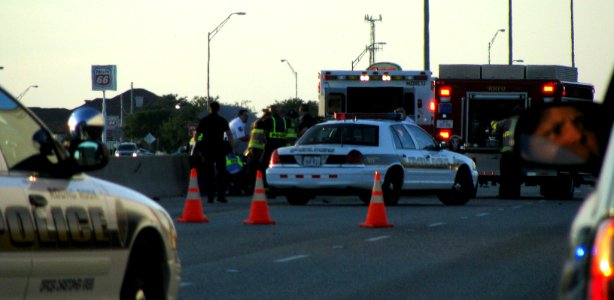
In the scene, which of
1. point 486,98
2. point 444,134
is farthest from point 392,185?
→ point 486,98

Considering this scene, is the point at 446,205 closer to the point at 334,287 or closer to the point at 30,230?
the point at 334,287

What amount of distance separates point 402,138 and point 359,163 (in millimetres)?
1251

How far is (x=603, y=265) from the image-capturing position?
339 centimetres

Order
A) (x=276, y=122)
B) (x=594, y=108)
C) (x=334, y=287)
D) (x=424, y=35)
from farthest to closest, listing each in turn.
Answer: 1. (x=424, y=35)
2. (x=276, y=122)
3. (x=334, y=287)
4. (x=594, y=108)

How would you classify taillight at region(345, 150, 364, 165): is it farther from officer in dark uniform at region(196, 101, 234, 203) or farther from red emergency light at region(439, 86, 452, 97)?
red emergency light at region(439, 86, 452, 97)

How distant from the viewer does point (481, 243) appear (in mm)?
15695

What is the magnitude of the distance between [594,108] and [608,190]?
2.06 feet

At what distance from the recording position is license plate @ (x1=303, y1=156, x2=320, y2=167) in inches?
913

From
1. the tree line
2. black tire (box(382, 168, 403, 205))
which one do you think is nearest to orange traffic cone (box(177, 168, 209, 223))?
black tire (box(382, 168, 403, 205))

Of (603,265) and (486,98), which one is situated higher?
(486,98)

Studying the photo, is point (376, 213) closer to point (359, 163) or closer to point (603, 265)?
point (359, 163)

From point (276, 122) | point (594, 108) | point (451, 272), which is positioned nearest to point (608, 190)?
point (594, 108)

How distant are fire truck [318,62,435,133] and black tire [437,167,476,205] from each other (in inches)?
205

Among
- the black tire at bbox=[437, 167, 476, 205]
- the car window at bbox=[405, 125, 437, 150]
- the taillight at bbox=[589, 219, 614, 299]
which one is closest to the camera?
the taillight at bbox=[589, 219, 614, 299]
